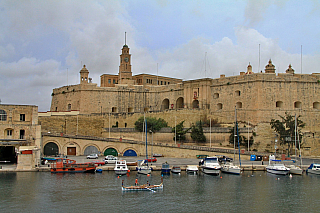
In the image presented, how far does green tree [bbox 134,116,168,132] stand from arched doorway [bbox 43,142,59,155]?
10.5m

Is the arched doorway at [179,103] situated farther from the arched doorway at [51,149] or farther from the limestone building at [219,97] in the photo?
the arched doorway at [51,149]

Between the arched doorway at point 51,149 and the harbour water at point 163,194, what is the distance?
1098 cm

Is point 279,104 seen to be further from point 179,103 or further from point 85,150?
point 85,150

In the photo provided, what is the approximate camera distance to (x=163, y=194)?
2544 cm

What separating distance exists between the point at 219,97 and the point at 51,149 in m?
22.5

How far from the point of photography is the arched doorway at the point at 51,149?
42.7 meters

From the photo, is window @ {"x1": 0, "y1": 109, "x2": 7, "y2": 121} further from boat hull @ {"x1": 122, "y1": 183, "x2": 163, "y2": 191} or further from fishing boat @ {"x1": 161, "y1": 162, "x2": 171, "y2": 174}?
boat hull @ {"x1": 122, "y1": 183, "x2": 163, "y2": 191}

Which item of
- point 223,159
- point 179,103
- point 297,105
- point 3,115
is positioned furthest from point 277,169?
point 3,115

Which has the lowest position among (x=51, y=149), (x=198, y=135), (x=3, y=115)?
(x=51, y=149)

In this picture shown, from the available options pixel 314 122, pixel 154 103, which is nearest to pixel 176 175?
pixel 314 122

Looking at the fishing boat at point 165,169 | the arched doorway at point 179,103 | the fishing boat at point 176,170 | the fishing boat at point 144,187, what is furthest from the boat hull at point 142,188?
the arched doorway at point 179,103

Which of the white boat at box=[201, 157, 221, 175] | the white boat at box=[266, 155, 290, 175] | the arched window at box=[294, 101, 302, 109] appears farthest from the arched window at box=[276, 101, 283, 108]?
the white boat at box=[201, 157, 221, 175]

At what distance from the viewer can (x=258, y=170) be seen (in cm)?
3472

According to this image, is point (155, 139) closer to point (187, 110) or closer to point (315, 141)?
point (187, 110)
